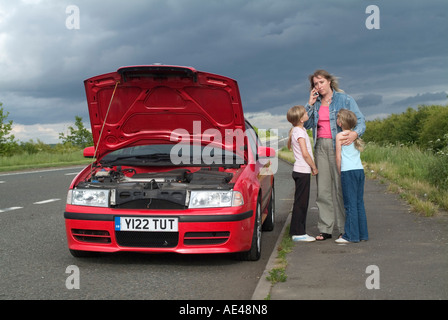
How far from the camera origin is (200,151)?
6527mm

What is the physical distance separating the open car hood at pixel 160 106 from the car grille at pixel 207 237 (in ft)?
4.65

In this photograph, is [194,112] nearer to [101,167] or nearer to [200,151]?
[200,151]

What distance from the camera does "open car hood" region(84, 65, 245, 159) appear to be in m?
5.94

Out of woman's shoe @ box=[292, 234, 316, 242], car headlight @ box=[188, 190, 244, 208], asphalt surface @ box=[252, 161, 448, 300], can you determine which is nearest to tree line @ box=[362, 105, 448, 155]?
asphalt surface @ box=[252, 161, 448, 300]

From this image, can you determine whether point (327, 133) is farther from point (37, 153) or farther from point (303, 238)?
point (37, 153)

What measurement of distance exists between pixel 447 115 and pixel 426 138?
5.76 feet

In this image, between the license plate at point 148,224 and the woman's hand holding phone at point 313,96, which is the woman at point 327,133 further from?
the license plate at point 148,224

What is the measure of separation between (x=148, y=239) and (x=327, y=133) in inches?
100

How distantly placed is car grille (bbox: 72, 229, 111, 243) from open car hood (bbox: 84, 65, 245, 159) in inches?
53.6

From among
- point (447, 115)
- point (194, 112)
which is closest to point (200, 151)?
point (194, 112)

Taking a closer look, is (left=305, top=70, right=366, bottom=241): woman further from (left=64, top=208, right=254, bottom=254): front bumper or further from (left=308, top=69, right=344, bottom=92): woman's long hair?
(left=64, top=208, right=254, bottom=254): front bumper

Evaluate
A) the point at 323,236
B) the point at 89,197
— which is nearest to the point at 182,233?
the point at 89,197

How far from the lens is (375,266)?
489 cm

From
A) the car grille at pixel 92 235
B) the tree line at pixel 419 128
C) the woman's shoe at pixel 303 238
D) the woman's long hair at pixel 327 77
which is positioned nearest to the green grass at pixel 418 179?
the tree line at pixel 419 128
